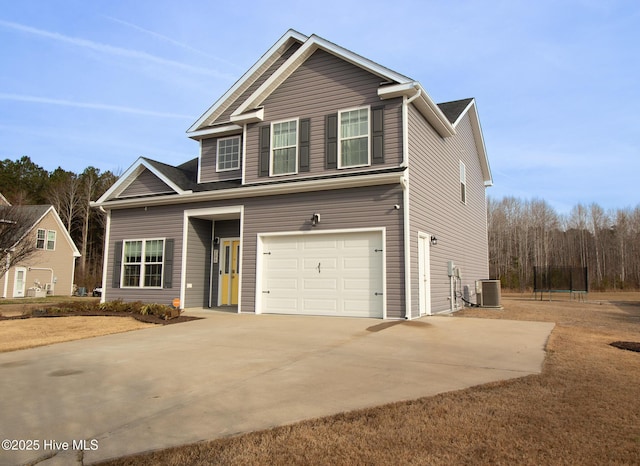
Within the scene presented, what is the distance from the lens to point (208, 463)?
294 centimetres

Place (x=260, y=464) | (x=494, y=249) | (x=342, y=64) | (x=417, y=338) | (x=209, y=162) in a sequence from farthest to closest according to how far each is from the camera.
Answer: (x=494, y=249)
(x=209, y=162)
(x=342, y=64)
(x=417, y=338)
(x=260, y=464)

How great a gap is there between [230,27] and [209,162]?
167 inches

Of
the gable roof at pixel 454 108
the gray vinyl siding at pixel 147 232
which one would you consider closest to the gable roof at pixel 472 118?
the gable roof at pixel 454 108

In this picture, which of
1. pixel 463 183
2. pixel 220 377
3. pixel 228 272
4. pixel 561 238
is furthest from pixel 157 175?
pixel 561 238

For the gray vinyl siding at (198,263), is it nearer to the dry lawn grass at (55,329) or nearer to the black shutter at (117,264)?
the black shutter at (117,264)

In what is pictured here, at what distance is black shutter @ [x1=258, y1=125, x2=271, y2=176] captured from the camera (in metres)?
12.6

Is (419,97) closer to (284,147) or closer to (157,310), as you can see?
(284,147)

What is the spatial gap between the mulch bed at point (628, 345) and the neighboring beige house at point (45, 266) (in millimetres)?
30154

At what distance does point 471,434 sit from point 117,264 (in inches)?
544

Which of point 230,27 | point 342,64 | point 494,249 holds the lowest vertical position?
point 494,249

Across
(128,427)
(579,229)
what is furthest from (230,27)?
(579,229)

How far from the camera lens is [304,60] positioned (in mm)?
12406

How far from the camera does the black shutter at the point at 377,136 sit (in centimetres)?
1105

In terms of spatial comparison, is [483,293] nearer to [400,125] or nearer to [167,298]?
[400,125]
